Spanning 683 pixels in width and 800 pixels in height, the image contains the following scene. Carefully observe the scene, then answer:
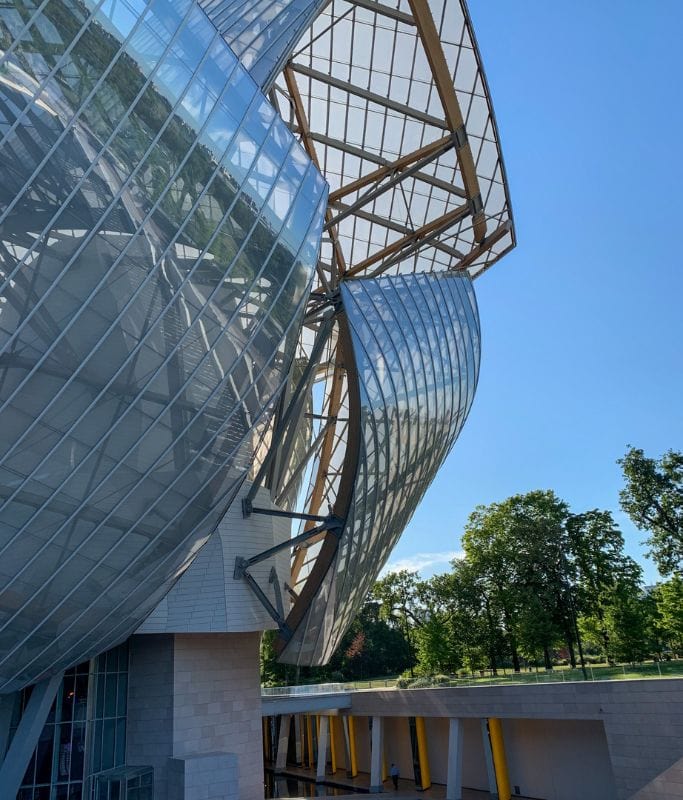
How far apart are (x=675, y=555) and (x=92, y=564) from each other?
3543 centimetres

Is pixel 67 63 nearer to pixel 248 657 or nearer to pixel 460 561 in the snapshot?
pixel 248 657

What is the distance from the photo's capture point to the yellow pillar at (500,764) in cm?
3155

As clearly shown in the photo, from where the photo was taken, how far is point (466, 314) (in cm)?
3462

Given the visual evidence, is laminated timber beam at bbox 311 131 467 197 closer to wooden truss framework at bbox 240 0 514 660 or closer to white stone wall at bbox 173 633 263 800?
wooden truss framework at bbox 240 0 514 660

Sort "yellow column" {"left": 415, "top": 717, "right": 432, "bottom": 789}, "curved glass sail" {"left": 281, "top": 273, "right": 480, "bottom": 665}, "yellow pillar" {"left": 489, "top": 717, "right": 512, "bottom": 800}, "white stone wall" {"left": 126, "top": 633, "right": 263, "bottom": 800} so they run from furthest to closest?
1. "yellow column" {"left": 415, "top": 717, "right": 432, "bottom": 789}
2. "yellow pillar" {"left": 489, "top": 717, "right": 512, "bottom": 800}
3. "curved glass sail" {"left": 281, "top": 273, "right": 480, "bottom": 665}
4. "white stone wall" {"left": 126, "top": 633, "right": 263, "bottom": 800}

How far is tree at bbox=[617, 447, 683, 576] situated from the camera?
39.7 meters

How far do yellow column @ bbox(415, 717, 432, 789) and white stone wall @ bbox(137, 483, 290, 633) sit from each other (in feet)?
47.7

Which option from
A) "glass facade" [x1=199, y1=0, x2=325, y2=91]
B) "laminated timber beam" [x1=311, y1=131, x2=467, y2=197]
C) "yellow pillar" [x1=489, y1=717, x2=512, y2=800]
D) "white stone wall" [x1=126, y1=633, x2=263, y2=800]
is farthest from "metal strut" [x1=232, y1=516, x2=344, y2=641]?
"glass facade" [x1=199, y1=0, x2=325, y2=91]

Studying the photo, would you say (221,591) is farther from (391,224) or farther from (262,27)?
(262,27)

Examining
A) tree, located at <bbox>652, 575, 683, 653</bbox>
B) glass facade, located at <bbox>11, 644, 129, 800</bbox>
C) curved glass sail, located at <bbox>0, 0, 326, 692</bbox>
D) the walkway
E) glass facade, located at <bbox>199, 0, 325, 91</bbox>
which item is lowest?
the walkway

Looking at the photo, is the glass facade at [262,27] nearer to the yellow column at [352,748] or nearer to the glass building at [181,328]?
the glass building at [181,328]

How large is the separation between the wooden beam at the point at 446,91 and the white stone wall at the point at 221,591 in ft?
56.2

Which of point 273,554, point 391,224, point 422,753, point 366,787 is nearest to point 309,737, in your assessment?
point 366,787

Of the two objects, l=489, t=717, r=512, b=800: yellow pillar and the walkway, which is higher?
l=489, t=717, r=512, b=800: yellow pillar
